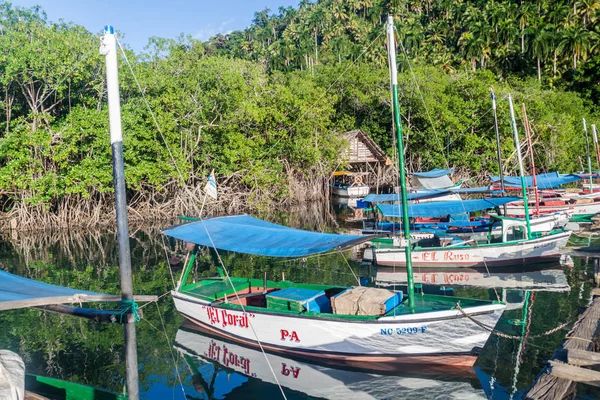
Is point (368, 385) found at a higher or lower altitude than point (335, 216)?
lower

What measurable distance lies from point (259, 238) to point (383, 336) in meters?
3.64

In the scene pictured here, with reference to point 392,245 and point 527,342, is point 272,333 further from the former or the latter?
point 392,245

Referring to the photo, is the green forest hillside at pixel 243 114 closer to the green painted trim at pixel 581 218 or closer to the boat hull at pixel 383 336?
the boat hull at pixel 383 336

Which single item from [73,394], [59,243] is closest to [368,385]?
[73,394]

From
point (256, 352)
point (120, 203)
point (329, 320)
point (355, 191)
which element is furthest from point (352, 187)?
point (120, 203)

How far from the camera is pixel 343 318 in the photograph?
1101 cm

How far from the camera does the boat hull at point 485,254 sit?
63.4ft

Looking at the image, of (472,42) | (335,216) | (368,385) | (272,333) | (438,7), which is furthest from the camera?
(438,7)

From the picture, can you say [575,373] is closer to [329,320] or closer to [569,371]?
[569,371]

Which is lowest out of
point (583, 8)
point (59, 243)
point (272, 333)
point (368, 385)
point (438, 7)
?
point (368, 385)

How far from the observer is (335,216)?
35.8 m

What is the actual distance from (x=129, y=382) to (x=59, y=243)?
21.4 m

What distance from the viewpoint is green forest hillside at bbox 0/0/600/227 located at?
28266 millimetres

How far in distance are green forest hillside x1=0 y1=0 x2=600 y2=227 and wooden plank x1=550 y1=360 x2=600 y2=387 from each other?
1078 cm
